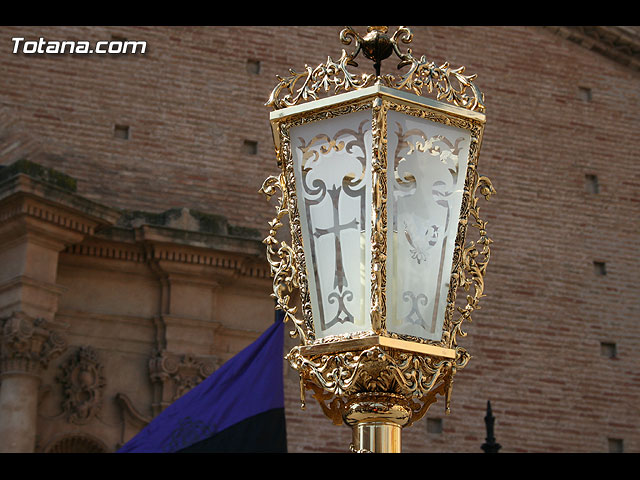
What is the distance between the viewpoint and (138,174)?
8844 mm

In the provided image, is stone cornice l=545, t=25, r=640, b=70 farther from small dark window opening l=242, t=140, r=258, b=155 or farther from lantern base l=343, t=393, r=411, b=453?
lantern base l=343, t=393, r=411, b=453

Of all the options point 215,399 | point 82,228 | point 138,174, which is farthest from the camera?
point 138,174

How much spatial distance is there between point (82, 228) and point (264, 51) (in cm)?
253

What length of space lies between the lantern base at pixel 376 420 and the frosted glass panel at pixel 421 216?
15 centimetres

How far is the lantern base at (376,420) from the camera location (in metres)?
2.37

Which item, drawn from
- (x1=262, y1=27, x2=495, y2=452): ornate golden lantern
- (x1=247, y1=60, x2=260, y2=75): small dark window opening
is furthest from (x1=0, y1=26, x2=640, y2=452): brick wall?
(x1=262, y1=27, x2=495, y2=452): ornate golden lantern

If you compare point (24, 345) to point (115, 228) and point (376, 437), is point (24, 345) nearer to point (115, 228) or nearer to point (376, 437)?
point (115, 228)

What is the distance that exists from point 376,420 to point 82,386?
5994 mm

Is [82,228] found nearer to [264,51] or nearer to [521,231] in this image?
[264,51]

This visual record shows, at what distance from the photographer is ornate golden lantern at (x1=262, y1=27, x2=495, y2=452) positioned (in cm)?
239

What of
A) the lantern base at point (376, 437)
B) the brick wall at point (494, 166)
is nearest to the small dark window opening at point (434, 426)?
the brick wall at point (494, 166)

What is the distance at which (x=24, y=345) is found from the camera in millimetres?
7707

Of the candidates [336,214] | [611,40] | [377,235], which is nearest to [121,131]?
[611,40]
